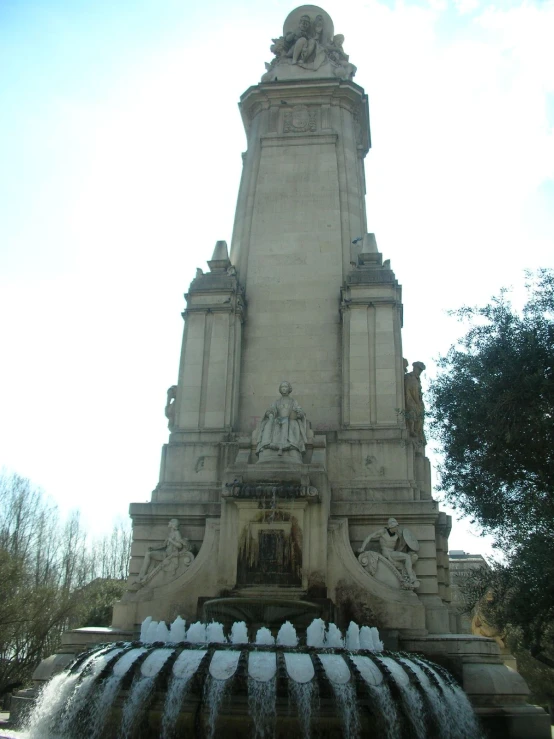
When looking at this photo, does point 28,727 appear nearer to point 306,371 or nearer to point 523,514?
point 523,514

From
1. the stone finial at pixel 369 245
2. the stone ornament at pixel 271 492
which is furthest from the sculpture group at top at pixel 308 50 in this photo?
the stone ornament at pixel 271 492

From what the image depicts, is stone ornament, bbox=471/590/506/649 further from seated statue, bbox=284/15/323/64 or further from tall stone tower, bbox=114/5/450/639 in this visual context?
seated statue, bbox=284/15/323/64

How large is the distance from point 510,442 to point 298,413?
518cm

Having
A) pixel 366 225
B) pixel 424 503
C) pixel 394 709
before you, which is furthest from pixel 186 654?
pixel 366 225

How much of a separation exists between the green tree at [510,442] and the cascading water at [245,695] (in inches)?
164

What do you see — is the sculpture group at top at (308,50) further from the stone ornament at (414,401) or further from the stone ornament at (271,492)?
the stone ornament at (271,492)

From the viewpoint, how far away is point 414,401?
19.7 m

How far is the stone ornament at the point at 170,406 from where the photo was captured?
2012 centimetres

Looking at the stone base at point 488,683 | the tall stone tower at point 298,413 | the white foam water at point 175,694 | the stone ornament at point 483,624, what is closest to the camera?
the white foam water at point 175,694

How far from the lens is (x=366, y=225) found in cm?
2330

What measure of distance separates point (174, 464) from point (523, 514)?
8.44m

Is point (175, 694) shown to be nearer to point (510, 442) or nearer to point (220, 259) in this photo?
point (510, 442)

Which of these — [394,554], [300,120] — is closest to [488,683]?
[394,554]

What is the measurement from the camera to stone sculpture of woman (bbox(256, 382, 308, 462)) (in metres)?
A: 17.1
